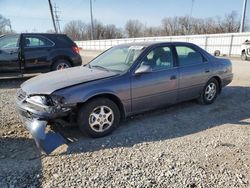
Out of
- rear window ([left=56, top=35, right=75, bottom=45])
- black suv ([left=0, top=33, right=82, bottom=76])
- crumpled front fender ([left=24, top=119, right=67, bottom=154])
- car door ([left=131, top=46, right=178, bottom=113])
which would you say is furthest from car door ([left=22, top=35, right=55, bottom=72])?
crumpled front fender ([left=24, top=119, right=67, bottom=154])

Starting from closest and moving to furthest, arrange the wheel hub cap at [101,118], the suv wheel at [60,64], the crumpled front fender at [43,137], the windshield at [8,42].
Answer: the crumpled front fender at [43,137] < the wheel hub cap at [101,118] < the windshield at [8,42] < the suv wheel at [60,64]

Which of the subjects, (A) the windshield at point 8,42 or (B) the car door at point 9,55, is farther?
(A) the windshield at point 8,42

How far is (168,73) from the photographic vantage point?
4.83 meters

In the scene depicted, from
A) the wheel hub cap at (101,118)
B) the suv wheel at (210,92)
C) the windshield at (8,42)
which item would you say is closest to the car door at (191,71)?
the suv wheel at (210,92)

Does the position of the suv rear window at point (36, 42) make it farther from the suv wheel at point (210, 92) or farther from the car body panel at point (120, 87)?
the suv wheel at point (210, 92)

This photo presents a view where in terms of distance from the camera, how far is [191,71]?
17.2 ft

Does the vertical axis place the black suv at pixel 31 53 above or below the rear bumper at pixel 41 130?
above

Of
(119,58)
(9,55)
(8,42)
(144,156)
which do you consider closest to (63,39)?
(8,42)

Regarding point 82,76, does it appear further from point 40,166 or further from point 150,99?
point 40,166

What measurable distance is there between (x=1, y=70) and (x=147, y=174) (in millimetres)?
6871

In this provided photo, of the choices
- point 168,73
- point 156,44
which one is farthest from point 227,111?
point 156,44

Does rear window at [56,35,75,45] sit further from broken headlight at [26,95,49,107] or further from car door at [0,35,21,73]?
broken headlight at [26,95,49,107]

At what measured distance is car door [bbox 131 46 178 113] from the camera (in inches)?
174

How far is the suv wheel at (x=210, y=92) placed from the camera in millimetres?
5711
